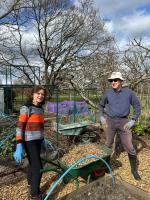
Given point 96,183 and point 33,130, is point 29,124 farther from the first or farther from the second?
point 96,183

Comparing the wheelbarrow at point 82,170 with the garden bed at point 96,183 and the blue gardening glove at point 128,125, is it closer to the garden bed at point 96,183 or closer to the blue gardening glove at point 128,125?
the garden bed at point 96,183

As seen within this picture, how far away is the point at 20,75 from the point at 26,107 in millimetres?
14970

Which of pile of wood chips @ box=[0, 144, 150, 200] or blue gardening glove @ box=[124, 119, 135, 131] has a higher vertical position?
blue gardening glove @ box=[124, 119, 135, 131]

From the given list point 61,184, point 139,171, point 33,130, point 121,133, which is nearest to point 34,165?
point 33,130

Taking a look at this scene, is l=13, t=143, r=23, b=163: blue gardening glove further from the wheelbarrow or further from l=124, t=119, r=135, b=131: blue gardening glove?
l=124, t=119, r=135, b=131: blue gardening glove

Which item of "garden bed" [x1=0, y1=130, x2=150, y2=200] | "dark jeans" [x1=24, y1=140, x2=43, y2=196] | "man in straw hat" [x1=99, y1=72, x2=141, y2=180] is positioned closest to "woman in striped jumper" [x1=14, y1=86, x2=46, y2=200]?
"dark jeans" [x1=24, y1=140, x2=43, y2=196]

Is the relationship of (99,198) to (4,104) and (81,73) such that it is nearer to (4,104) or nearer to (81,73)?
(81,73)

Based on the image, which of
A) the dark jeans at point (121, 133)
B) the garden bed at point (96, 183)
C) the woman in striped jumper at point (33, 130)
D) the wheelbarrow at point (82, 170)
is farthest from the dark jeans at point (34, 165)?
the dark jeans at point (121, 133)

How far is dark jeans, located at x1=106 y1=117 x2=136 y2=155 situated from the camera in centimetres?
434

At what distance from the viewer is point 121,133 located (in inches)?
174

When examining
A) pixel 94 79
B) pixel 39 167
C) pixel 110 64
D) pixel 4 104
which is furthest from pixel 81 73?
pixel 4 104

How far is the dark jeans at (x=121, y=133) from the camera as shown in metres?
4.34

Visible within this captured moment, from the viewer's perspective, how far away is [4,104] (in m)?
13.2

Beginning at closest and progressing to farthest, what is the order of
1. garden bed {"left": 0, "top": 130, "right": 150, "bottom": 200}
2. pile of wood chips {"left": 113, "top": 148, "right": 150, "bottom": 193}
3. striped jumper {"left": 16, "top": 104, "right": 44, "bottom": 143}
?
garden bed {"left": 0, "top": 130, "right": 150, "bottom": 200} → striped jumper {"left": 16, "top": 104, "right": 44, "bottom": 143} → pile of wood chips {"left": 113, "top": 148, "right": 150, "bottom": 193}
